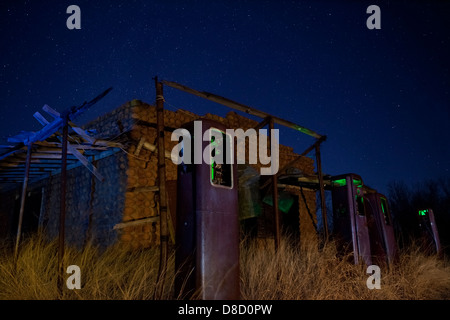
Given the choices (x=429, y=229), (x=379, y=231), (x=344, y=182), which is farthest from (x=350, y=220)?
(x=429, y=229)

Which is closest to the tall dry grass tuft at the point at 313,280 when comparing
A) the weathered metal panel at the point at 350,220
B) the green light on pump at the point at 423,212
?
the weathered metal panel at the point at 350,220

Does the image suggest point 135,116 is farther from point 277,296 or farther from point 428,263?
point 428,263

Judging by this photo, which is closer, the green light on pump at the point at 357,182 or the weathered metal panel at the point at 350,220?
the weathered metal panel at the point at 350,220

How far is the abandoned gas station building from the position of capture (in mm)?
7605

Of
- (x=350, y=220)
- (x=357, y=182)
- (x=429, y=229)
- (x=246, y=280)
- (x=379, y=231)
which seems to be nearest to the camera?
(x=246, y=280)

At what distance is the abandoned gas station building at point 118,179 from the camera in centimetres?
761

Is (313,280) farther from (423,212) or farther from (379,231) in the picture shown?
(423,212)

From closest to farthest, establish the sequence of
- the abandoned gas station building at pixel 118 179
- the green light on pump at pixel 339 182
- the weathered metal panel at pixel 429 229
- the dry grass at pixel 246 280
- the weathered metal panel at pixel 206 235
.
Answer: the weathered metal panel at pixel 206 235 < the dry grass at pixel 246 280 < the green light on pump at pixel 339 182 < the abandoned gas station building at pixel 118 179 < the weathered metal panel at pixel 429 229

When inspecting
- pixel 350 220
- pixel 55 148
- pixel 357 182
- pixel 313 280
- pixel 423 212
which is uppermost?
pixel 55 148

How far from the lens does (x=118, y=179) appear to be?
7.99 metres

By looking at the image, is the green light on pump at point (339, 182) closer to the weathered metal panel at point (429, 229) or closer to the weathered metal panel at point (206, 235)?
the weathered metal panel at point (206, 235)
